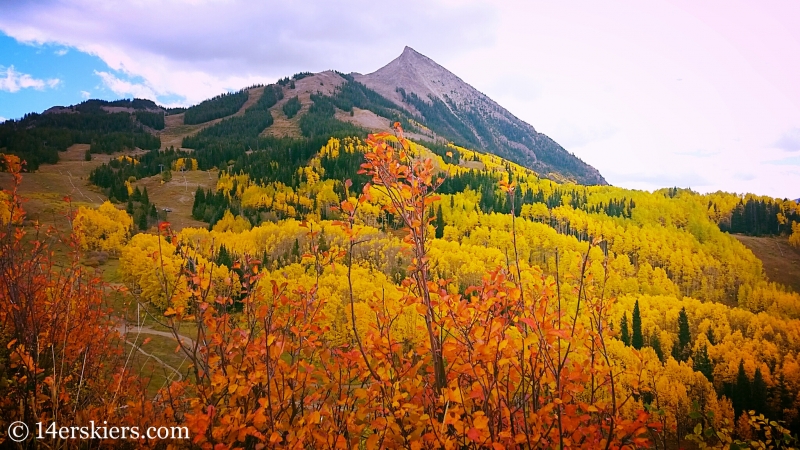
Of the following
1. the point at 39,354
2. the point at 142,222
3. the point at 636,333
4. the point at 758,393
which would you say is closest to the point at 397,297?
the point at 39,354

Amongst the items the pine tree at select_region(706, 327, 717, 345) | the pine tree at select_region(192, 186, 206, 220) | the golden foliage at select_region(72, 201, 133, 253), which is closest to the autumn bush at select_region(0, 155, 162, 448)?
the golden foliage at select_region(72, 201, 133, 253)

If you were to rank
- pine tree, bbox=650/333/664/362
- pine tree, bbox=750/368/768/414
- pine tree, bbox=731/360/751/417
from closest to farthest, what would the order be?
pine tree, bbox=750/368/768/414, pine tree, bbox=731/360/751/417, pine tree, bbox=650/333/664/362

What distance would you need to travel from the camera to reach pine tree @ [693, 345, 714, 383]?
2484 inches

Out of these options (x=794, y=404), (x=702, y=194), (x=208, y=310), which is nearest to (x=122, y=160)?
(x=208, y=310)

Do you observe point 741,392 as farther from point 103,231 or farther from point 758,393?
point 103,231

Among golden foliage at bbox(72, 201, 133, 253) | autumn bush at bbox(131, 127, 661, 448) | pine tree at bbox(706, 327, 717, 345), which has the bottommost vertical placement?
pine tree at bbox(706, 327, 717, 345)

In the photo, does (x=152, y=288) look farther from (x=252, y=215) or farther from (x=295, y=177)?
(x=295, y=177)

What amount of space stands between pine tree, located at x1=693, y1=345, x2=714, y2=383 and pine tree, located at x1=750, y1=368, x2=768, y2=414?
21.7 feet

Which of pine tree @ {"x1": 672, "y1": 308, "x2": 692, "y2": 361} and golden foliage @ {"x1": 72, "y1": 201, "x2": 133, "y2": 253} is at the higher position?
golden foliage @ {"x1": 72, "y1": 201, "x2": 133, "y2": 253}

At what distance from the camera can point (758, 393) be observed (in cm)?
5575

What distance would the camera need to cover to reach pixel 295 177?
5738 inches

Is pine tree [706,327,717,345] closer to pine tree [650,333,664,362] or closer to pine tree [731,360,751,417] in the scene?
pine tree [650,333,664,362]

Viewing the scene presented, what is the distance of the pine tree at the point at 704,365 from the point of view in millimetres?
63094

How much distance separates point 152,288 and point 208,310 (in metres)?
65.7
